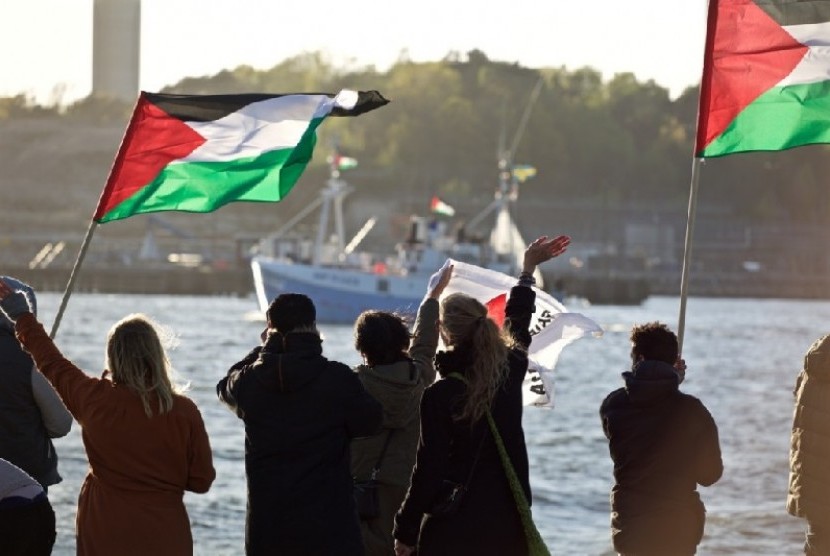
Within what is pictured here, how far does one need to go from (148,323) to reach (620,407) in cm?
158

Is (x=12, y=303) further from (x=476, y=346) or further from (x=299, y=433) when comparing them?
(x=476, y=346)

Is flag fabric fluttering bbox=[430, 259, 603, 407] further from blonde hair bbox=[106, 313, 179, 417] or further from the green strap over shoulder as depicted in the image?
blonde hair bbox=[106, 313, 179, 417]

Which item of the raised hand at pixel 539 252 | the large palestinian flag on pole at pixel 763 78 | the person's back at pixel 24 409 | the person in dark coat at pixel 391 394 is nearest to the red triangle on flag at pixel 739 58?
the large palestinian flag on pole at pixel 763 78

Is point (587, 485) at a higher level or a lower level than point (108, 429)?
lower

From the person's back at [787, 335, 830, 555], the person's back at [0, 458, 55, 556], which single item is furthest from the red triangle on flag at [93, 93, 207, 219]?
the person's back at [0, 458, 55, 556]

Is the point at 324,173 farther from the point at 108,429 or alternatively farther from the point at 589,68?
the point at 108,429

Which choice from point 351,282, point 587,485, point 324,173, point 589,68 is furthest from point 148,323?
point 589,68

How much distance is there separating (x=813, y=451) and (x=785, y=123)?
2.23 metres

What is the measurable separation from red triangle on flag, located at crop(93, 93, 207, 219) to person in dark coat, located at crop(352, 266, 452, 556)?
6.97 feet

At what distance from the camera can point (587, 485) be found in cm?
2316

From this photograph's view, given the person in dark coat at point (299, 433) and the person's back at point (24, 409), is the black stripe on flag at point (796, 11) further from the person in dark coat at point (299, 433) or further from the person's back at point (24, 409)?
the person's back at point (24, 409)

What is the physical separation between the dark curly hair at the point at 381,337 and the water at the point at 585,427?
616 millimetres

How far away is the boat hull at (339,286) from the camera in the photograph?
81250 millimetres

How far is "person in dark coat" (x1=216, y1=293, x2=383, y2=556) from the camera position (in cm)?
606
